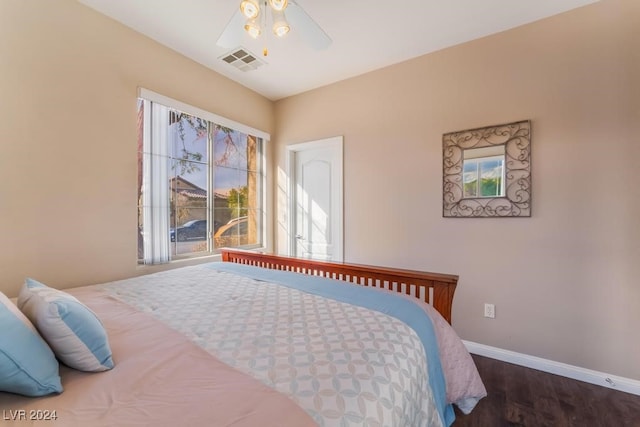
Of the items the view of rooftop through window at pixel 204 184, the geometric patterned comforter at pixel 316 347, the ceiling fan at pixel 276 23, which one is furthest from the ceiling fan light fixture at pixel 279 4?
the view of rooftop through window at pixel 204 184

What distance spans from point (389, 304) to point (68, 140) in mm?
2456

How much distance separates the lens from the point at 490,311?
2.31 m

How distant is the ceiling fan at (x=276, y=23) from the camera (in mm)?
1435

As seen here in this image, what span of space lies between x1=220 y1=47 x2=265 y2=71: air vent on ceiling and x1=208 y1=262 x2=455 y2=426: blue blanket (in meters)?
2.04

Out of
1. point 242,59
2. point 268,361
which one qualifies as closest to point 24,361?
point 268,361

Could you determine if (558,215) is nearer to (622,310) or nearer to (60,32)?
(622,310)

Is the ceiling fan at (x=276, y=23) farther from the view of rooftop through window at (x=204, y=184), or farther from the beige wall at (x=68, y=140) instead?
the view of rooftop through window at (x=204, y=184)

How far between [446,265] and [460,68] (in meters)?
1.83

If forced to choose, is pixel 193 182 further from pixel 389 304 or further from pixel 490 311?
pixel 490 311

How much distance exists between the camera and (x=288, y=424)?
0.61 meters

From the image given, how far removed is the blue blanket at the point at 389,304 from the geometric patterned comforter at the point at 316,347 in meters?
0.05

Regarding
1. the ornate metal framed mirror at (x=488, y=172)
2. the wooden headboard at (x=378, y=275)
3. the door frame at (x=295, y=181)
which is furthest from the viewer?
the door frame at (x=295, y=181)

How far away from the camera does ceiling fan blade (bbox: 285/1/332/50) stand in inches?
61.5

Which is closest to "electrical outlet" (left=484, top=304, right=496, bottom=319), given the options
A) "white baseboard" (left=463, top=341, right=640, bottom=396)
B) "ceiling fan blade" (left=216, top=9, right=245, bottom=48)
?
"white baseboard" (left=463, top=341, right=640, bottom=396)
